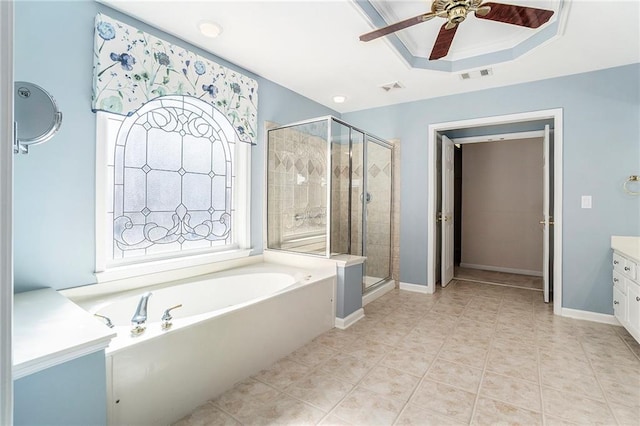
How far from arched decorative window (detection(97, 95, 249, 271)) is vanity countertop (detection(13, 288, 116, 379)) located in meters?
0.59

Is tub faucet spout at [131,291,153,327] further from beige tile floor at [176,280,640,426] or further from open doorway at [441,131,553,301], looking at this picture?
open doorway at [441,131,553,301]

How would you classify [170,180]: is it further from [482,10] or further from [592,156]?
[592,156]

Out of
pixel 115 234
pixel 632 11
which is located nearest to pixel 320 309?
pixel 115 234

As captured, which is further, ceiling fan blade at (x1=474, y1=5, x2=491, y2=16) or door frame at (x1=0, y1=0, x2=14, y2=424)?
ceiling fan blade at (x1=474, y1=5, x2=491, y2=16)

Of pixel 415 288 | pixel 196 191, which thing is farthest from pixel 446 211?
pixel 196 191

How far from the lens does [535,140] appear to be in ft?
15.7

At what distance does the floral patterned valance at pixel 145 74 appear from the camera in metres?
1.97

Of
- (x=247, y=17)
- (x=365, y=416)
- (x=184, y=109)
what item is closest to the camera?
(x=365, y=416)

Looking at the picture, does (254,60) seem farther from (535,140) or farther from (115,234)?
(535,140)

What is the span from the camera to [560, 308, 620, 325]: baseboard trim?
9.39ft

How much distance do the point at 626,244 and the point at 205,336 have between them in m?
3.52

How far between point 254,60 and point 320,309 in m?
2.24

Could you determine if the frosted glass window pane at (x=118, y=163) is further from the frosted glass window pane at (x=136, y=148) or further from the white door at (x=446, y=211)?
the white door at (x=446, y=211)

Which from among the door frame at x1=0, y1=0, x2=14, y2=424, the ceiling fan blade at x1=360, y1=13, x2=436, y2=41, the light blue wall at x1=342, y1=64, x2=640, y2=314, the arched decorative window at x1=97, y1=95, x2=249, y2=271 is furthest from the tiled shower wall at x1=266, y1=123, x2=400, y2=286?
the door frame at x1=0, y1=0, x2=14, y2=424
